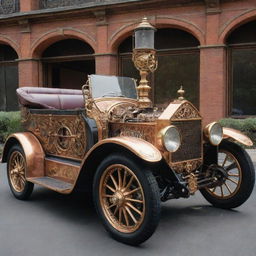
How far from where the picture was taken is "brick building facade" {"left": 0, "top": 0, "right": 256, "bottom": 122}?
11.9 metres

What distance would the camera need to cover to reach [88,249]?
3.40 meters

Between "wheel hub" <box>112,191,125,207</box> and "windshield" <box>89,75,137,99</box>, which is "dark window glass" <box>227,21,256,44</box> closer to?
"windshield" <box>89,75,137,99</box>

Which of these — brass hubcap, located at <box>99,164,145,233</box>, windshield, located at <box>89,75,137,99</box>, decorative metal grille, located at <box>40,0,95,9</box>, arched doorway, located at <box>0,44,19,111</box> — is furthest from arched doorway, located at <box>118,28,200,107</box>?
brass hubcap, located at <box>99,164,145,233</box>

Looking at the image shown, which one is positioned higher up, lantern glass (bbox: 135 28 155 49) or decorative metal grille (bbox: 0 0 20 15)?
decorative metal grille (bbox: 0 0 20 15)

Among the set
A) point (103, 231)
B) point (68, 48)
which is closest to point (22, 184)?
point (103, 231)

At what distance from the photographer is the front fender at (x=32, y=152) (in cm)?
498

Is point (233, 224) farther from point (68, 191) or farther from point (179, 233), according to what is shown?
point (68, 191)

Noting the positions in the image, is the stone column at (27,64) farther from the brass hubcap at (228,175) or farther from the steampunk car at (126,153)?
the brass hubcap at (228,175)

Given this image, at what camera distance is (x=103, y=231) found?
12.8 feet

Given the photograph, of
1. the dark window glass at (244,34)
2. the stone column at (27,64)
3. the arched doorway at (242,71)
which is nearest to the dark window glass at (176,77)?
the arched doorway at (242,71)

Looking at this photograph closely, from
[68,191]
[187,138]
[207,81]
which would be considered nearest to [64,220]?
[68,191]

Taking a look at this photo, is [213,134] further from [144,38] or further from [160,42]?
[160,42]

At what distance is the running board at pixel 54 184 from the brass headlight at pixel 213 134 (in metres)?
1.75

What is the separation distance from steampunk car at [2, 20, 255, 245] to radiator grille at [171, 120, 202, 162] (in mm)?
→ 12
